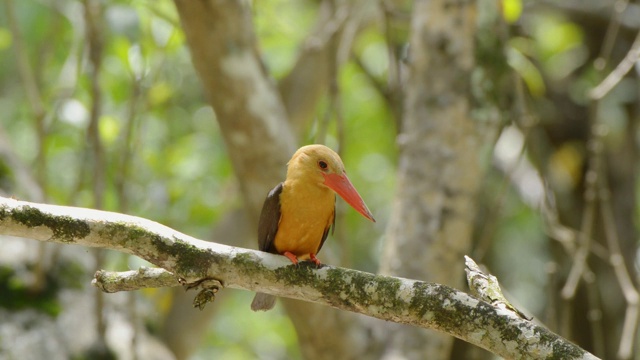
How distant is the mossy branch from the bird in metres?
0.58

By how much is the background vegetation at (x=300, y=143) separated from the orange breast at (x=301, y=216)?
1246 mm

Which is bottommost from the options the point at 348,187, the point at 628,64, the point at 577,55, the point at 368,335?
the point at 368,335

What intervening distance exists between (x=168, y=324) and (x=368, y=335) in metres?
2.09

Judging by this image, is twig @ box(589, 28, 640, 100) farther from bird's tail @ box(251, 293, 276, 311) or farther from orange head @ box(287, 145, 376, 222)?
bird's tail @ box(251, 293, 276, 311)

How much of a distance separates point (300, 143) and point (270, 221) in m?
3.02

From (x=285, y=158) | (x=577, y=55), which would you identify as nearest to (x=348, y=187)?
(x=285, y=158)

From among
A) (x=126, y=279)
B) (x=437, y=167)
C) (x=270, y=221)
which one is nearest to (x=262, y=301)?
(x=270, y=221)

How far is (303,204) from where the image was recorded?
12.1ft

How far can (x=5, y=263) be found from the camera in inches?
221

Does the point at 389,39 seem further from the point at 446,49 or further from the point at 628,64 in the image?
the point at 628,64


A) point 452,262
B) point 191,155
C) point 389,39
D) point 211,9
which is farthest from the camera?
point 191,155

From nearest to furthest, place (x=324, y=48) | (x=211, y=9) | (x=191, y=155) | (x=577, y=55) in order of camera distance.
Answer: (x=211, y=9) < (x=324, y=48) < (x=191, y=155) < (x=577, y=55)

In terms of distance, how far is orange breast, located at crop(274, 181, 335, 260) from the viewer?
144 inches

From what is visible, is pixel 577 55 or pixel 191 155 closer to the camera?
pixel 191 155
